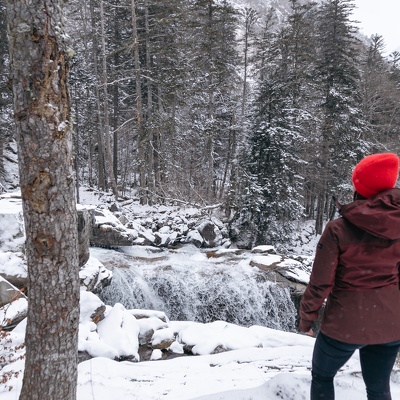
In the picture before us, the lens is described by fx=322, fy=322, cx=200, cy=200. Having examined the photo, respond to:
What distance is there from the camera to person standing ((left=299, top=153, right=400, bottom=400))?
1.81m

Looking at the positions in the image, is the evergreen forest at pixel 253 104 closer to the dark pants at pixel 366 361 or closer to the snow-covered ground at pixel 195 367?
the snow-covered ground at pixel 195 367

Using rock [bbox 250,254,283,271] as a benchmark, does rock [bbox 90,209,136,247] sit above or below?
above

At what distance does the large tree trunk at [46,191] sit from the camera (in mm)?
1747

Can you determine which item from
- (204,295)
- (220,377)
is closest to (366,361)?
(220,377)

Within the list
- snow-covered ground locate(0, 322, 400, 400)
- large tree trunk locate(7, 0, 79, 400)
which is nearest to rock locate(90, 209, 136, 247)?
snow-covered ground locate(0, 322, 400, 400)

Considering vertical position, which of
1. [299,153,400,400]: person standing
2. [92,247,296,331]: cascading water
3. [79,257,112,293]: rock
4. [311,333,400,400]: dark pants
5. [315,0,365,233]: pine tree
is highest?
[315,0,365,233]: pine tree

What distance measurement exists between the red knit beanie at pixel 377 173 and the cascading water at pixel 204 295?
8322 millimetres

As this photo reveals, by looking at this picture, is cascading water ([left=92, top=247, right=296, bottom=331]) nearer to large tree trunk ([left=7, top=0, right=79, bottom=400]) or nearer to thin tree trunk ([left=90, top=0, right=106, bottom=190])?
large tree trunk ([left=7, top=0, right=79, bottom=400])

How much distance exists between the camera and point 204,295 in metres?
9.74

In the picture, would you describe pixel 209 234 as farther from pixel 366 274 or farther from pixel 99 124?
pixel 366 274

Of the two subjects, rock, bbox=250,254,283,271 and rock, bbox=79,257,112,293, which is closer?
rock, bbox=79,257,112,293

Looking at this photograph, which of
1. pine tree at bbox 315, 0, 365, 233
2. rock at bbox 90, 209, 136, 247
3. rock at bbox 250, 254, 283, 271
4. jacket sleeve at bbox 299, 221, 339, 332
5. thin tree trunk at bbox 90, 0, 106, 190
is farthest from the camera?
thin tree trunk at bbox 90, 0, 106, 190

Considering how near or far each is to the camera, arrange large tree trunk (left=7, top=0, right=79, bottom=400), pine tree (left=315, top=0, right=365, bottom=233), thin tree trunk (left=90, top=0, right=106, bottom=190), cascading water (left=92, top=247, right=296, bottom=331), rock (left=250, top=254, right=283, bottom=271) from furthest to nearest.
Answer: thin tree trunk (left=90, top=0, right=106, bottom=190) → pine tree (left=315, top=0, right=365, bottom=233) → rock (left=250, top=254, right=283, bottom=271) → cascading water (left=92, top=247, right=296, bottom=331) → large tree trunk (left=7, top=0, right=79, bottom=400)

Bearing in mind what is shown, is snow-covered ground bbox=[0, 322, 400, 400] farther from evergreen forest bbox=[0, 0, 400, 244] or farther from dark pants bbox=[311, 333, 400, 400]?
evergreen forest bbox=[0, 0, 400, 244]
